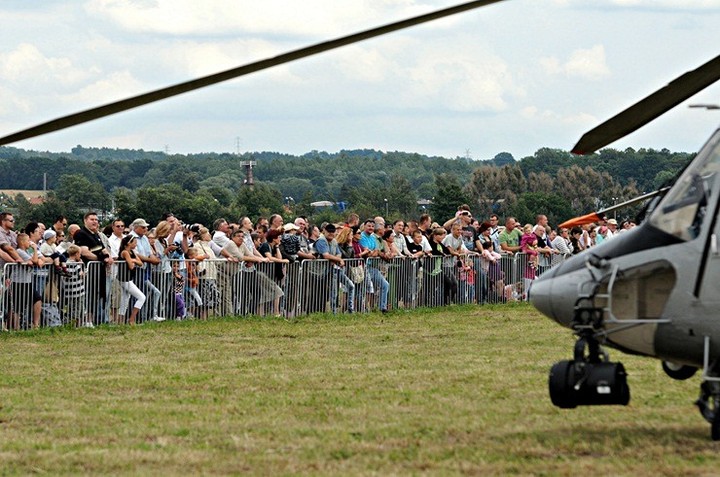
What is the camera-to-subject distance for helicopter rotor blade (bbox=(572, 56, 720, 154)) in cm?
899

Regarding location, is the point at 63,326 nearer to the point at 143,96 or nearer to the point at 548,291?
the point at 548,291

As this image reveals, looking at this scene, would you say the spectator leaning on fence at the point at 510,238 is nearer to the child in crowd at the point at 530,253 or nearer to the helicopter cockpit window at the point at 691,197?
the child in crowd at the point at 530,253

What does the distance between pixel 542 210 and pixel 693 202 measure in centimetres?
7575

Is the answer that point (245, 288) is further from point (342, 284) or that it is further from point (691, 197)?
point (691, 197)

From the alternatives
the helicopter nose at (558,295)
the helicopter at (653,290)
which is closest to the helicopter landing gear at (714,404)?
the helicopter at (653,290)

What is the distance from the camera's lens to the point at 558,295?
403 inches

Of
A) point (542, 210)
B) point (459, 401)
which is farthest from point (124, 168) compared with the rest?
point (459, 401)

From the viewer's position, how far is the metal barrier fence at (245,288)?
2061 cm

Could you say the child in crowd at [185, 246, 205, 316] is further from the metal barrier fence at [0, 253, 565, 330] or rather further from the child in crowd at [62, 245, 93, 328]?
the child in crowd at [62, 245, 93, 328]

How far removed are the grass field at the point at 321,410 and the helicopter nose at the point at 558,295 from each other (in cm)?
102

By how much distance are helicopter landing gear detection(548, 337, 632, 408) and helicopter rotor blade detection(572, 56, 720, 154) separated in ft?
5.06

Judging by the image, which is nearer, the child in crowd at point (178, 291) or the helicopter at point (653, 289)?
the helicopter at point (653, 289)

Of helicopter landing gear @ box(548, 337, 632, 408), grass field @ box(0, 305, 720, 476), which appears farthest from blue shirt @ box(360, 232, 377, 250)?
helicopter landing gear @ box(548, 337, 632, 408)

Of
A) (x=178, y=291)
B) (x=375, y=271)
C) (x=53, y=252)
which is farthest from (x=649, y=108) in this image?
(x=375, y=271)
